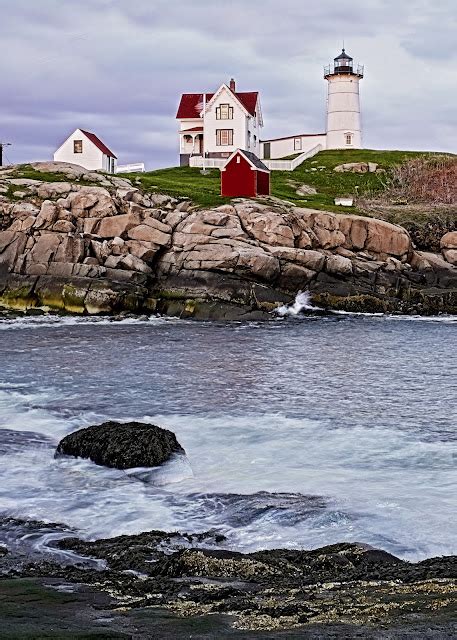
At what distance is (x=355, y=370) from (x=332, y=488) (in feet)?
38.6

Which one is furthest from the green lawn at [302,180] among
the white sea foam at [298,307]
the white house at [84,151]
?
the white sea foam at [298,307]

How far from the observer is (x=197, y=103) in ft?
237

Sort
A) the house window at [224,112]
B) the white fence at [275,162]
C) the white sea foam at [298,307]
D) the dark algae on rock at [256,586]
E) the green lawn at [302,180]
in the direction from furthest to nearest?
the white fence at [275,162] → the house window at [224,112] → the green lawn at [302,180] → the white sea foam at [298,307] → the dark algae on rock at [256,586]

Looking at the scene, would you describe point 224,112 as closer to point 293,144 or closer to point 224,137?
point 224,137

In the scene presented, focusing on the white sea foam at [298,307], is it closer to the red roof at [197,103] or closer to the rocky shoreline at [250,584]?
the rocky shoreline at [250,584]

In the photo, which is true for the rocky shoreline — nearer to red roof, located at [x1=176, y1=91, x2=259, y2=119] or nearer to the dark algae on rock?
the dark algae on rock

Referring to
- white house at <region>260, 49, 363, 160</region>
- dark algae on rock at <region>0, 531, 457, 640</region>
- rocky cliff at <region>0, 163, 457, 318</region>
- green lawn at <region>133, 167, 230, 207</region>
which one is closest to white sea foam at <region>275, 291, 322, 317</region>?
rocky cliff at <region>0, 163, 457, 318</region>

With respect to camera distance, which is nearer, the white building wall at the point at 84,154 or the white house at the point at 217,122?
the white building wall at the point at 84,154

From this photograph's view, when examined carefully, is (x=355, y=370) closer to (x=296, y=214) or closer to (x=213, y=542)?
(x=213, y=542)

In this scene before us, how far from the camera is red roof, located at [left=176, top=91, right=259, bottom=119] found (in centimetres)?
6988

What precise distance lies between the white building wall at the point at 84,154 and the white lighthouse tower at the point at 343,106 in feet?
95.8

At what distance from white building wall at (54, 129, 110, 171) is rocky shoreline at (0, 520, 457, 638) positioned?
58.2 meters

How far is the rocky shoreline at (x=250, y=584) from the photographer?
16.5 ft

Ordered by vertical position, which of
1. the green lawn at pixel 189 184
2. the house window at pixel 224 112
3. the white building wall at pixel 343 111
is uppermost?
the white building wall at pixel 343 111
